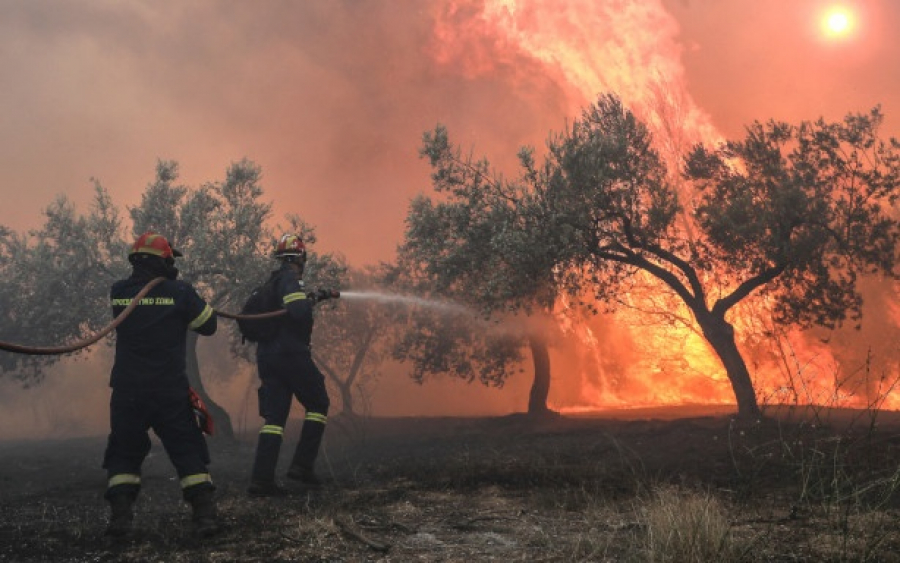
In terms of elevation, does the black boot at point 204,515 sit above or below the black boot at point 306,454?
below

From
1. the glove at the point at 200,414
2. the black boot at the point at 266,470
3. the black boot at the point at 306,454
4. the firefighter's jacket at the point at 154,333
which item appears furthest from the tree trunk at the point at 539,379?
the firefighter's jacket at the point at 154,333

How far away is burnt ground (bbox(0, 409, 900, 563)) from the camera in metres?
4.20

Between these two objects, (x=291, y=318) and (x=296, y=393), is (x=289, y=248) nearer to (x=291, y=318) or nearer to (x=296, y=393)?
(x=291, y=318)

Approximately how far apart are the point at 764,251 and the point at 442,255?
7473 millimetres

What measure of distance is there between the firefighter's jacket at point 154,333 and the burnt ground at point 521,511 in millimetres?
1247

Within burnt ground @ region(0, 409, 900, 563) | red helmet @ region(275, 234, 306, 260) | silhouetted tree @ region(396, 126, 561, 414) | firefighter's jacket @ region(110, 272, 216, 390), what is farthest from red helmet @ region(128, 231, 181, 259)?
silhouetted tree @ region(396, 126, 561, 414)

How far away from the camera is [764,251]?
604 inches

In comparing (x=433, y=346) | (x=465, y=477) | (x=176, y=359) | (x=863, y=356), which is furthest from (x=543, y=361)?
(x=176, y=359)

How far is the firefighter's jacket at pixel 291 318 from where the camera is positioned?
7.82 metres

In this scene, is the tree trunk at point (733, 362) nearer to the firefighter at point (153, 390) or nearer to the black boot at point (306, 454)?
the black boot at point (306, 454)

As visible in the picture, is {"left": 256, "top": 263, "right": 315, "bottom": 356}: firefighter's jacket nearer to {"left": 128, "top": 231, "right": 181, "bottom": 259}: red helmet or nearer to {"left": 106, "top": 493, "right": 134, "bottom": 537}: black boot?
{"left": 128, "top": 231, "right": 181, "bottom": 259}: red helmet

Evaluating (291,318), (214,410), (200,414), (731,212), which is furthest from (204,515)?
(214,410)

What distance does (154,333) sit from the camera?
5988 millimetres

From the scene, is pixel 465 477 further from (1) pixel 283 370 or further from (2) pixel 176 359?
(2) pixel 176 359
